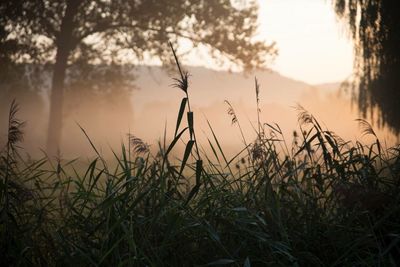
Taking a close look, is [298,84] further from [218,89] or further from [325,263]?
[325,263]

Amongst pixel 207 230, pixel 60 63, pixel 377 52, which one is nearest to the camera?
pixel 207 230

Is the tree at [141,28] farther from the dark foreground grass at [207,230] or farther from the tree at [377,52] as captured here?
the dark foreground grass at [207,230]

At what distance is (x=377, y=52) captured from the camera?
1042 cm

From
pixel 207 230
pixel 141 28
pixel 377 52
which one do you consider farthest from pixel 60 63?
pixel 207 230

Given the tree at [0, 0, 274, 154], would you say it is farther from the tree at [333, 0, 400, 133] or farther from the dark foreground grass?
the dark foreground grass

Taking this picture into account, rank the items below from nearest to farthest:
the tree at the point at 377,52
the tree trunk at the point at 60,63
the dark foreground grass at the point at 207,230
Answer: the dark foreground grass at the point at 207,230, the tree at the point at 377,52, the tree trunk at the point at 60,63

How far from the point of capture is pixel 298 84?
136125 millimetres

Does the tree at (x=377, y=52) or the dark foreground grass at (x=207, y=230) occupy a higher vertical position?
the tree at (x=377, y=52)

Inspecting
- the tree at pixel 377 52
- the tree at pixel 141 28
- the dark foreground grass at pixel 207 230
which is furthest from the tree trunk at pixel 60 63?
the dark foreground grass at pixel 207 230

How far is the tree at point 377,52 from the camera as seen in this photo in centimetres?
996

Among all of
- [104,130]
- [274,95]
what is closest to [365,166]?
[104,130]

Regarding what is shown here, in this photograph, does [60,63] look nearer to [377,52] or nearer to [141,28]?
[141,28]

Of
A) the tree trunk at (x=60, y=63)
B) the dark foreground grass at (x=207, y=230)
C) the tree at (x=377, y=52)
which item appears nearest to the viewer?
the dark foreground grass at (x=207, y=230)

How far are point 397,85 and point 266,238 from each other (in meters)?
8.70
